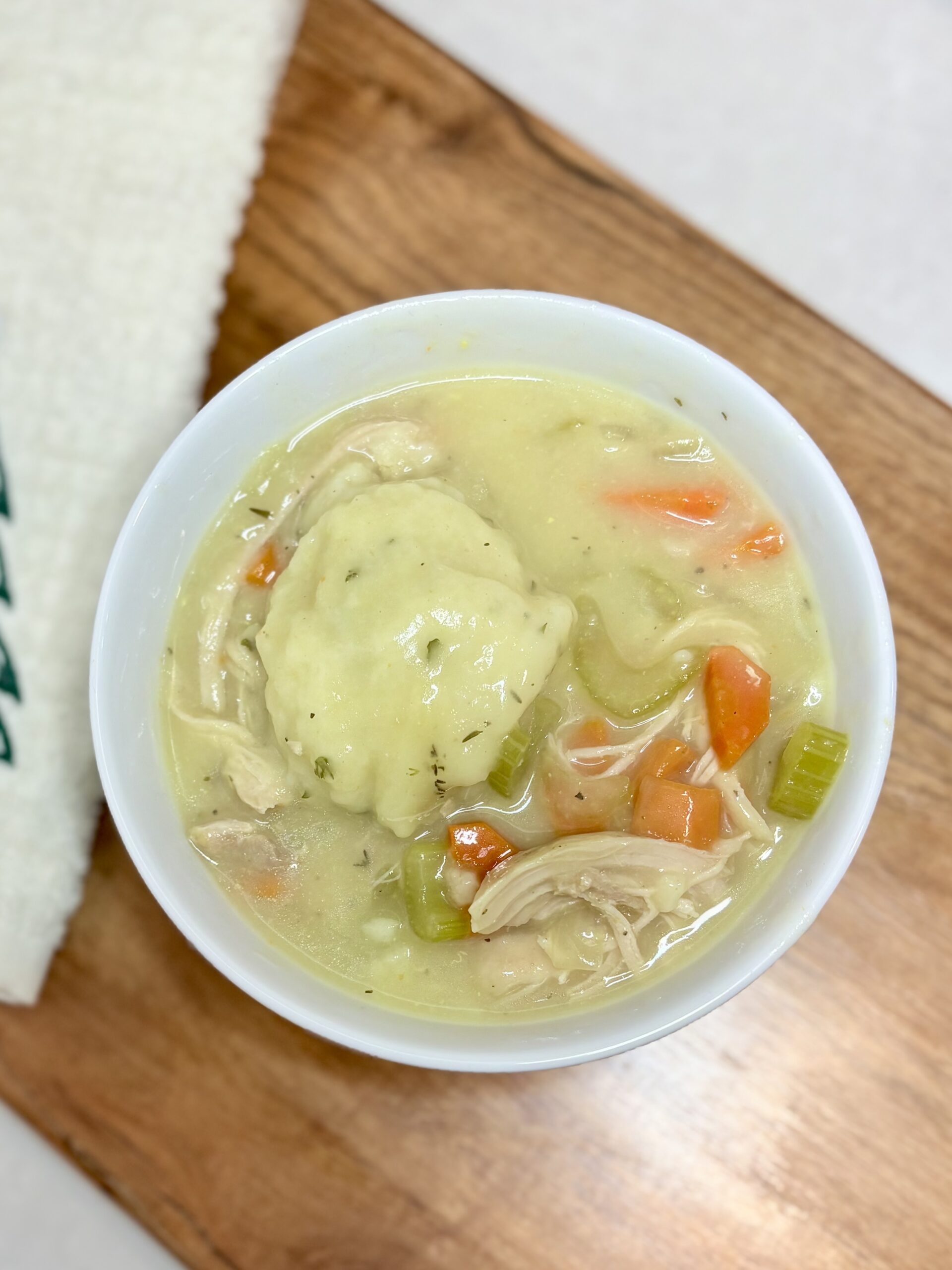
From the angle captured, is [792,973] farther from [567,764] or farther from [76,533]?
[76,533]

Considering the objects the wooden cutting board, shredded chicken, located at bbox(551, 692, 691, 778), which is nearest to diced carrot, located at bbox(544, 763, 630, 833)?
shredded chicken, located at bbox(551, 692, 691, 778)

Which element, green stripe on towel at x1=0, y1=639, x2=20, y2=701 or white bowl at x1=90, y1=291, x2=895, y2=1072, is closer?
white bowl at x1=90, y1=291, x2=895, y2=1072

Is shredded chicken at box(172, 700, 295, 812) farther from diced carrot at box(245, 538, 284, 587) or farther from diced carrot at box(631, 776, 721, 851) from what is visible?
diced carrot at box(631, 776, 721, 851)

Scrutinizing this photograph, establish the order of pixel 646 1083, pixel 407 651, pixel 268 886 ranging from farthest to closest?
pixel 646 1083
pixel 268 886
pixel 407 651

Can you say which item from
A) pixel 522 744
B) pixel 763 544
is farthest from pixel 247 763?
pixel 763 544

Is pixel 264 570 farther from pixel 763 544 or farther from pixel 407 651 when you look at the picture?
pixel 763 544

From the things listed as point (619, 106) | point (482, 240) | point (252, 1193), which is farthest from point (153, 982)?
point (619, 106)

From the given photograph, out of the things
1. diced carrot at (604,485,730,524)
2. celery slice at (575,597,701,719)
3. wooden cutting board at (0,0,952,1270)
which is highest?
diced carrot at (604,485,730,524)
